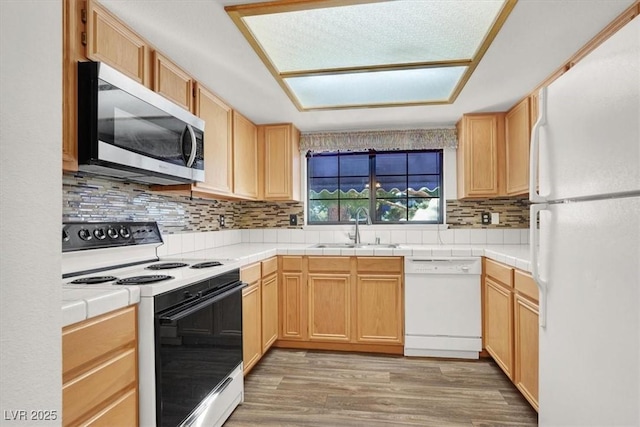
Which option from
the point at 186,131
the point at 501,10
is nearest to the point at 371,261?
the point at 186,131

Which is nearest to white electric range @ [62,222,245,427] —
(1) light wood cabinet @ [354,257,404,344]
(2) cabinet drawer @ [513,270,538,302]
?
(1) light wood cabinet @ [354,257,404,344]

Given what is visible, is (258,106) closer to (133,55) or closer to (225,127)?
(225,127)

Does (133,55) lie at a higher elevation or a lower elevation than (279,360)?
higher

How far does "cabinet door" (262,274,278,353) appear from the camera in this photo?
8.87 feet

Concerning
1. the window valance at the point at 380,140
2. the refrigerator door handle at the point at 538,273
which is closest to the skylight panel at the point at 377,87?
the window valance at the point at 380,140

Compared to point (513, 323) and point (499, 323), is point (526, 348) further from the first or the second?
point (499, 323)

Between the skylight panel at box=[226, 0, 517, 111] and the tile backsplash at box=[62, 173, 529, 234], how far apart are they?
1.12 metres

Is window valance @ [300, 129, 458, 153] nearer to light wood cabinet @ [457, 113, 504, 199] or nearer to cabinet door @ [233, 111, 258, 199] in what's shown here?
light wood cabinet @ [457, 113, 504, 199]

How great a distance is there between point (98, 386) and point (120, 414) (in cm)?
19

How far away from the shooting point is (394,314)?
9.59 ft

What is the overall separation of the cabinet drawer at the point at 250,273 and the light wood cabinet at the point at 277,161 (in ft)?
3.40

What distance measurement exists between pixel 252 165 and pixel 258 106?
631 mm

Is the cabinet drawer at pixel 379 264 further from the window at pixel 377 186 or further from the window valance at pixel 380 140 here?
the window valance at pixel 380 140

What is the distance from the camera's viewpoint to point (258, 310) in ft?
8.50
